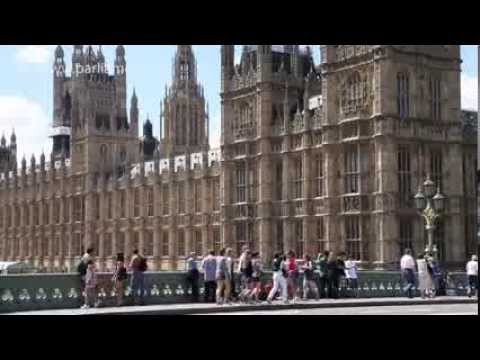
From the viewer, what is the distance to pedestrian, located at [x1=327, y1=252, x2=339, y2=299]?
1187 inches

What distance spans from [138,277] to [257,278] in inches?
137

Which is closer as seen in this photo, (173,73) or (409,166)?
(409,166)

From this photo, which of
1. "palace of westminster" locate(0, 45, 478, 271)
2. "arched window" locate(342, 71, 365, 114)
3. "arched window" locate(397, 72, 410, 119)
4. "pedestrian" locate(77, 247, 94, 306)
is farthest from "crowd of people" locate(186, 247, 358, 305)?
"arched window" locate(342, 71, 365, 114)

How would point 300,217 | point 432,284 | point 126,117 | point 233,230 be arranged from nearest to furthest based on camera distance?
point 432,284
point 300,217
point 233,230
point 126,117

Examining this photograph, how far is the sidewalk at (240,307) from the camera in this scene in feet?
81.2

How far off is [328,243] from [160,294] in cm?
1938

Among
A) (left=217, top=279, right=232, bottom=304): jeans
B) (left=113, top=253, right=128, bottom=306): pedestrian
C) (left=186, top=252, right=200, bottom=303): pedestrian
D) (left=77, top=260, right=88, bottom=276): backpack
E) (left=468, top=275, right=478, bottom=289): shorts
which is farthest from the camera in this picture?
(left=468, top=275, right=478, bottom=289): shorts

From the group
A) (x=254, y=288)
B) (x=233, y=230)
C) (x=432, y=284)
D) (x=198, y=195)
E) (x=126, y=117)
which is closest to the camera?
(x=254, y=288)

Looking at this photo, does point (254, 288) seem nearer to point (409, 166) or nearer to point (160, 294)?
point (160, 294)

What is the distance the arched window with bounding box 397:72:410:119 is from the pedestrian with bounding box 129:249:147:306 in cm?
2041

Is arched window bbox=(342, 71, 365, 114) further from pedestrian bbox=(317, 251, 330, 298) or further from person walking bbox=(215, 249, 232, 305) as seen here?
person walking bbox=(215, 249, 232, 305)

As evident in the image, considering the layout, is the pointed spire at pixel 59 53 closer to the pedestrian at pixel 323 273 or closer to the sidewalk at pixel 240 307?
the pedestrian at pixel 323 273
